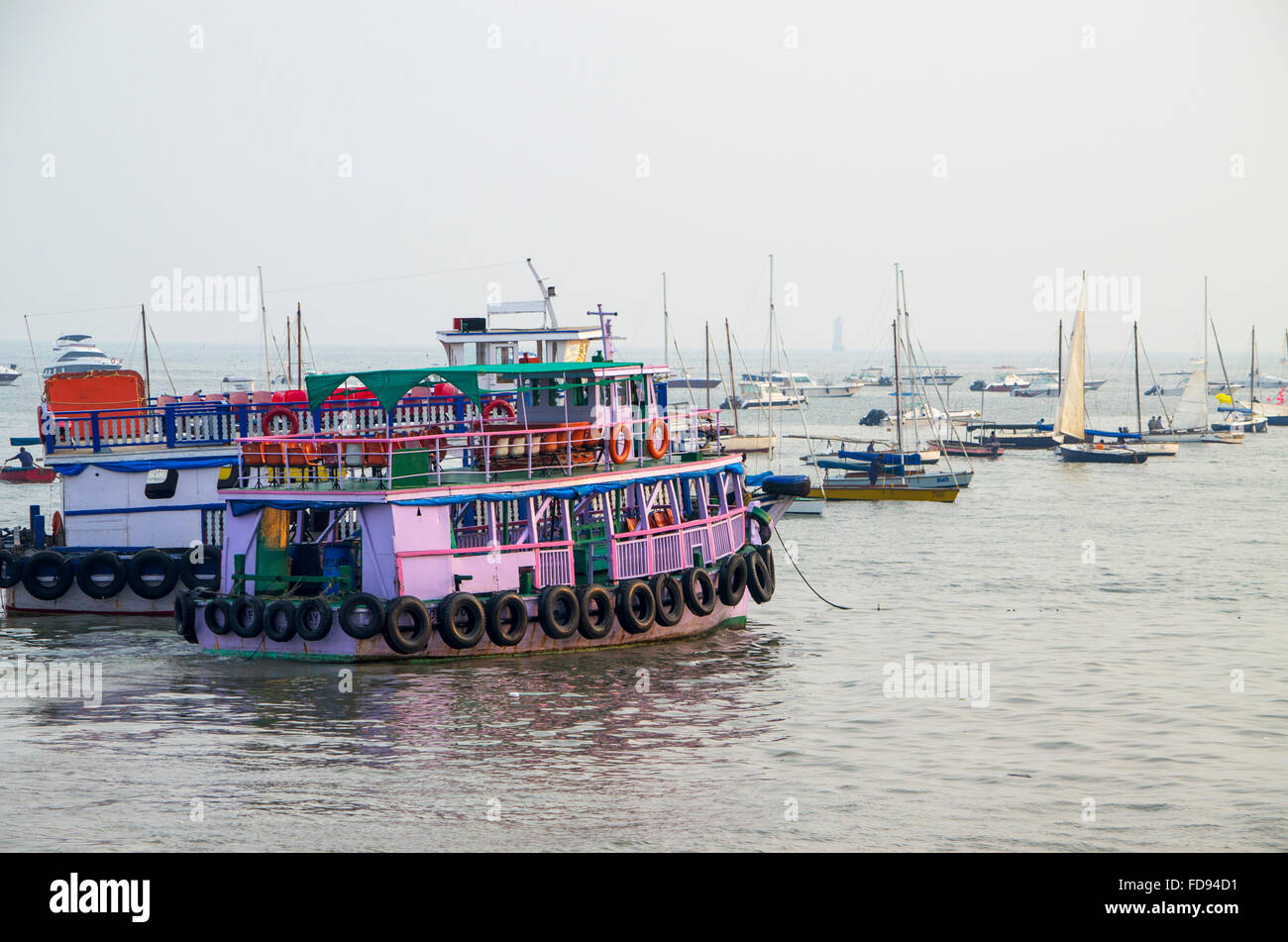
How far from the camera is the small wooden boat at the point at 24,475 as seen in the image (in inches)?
2367

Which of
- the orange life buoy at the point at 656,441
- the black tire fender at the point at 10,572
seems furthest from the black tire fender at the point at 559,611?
the black tire fender at the point at 10,572

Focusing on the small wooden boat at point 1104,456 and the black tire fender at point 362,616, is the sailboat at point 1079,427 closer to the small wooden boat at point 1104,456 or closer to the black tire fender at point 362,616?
the small wooden boat at point 1104,456

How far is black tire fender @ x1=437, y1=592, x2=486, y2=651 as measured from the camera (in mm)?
23219

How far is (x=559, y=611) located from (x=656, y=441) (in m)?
4.43

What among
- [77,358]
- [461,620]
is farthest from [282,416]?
[77,358]

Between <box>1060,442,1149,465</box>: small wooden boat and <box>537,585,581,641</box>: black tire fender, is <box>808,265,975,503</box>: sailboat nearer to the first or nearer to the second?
<box>1060,442,1149,465</box>: small wooden boat

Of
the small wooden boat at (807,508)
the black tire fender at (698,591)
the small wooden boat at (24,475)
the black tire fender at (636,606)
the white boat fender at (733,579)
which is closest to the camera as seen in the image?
the black tire fender at (636,606)

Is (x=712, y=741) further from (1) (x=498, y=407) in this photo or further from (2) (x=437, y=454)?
(1) (x=498, y=407)

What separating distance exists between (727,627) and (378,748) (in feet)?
34.8

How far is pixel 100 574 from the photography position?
2914 centimetres

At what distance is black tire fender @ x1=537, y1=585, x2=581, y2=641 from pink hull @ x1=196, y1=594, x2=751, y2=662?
22 cm

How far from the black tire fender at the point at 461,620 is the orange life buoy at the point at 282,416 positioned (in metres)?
5.52
